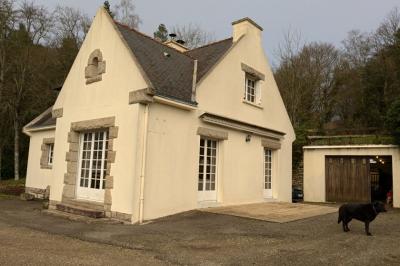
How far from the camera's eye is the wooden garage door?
17359 millimetres

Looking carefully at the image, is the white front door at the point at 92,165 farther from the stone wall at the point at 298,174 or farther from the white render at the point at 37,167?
the stone wall at the point at 298,174

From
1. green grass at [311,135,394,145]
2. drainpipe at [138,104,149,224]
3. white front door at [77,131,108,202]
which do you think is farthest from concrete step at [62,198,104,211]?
green grass at [311,135,394,145]

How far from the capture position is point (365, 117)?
94.8ft

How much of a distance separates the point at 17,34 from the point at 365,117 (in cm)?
2527

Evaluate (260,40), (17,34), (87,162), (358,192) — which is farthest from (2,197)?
(358,192)

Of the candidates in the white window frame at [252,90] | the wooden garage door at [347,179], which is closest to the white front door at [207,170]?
the white window frame at [252,90]

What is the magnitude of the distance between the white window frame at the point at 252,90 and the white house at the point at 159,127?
4cm

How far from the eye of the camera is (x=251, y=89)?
14.0 meters

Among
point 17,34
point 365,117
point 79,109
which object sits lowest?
point 79,109

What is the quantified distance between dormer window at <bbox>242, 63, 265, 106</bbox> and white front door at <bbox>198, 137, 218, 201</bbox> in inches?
102

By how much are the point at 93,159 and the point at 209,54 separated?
17.7 feet

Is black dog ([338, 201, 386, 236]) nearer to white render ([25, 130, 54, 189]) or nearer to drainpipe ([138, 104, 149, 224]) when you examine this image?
drainpipe ([138, 104, 149, 224])

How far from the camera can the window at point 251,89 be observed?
13.7 metres

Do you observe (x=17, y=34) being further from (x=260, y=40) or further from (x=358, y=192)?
(x=358, y=192)
